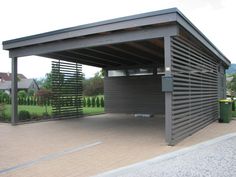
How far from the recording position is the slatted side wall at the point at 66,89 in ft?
39.8

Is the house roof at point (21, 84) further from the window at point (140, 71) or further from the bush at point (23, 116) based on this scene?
the bush at point (23, 116)

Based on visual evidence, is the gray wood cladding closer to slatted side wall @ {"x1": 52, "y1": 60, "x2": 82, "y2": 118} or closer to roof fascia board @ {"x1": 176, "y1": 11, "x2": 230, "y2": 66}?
slatted side wall @ {"x1": 52, "y1": 60, "x2": 82, "y2": 118}

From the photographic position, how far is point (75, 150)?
5992 mm

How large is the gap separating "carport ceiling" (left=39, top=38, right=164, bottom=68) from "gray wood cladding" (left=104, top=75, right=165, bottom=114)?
94 cm

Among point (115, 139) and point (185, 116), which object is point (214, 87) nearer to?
point (185, 116)

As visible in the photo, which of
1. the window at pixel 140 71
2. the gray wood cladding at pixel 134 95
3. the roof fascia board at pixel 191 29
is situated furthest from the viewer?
the window at pixel 140 71

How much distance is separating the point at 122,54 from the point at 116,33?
166 inches

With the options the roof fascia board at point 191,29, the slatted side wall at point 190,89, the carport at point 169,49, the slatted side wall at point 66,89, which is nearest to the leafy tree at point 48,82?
the slatted side wall at point 66,89

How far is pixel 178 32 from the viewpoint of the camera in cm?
641

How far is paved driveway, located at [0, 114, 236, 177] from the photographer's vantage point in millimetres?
4625

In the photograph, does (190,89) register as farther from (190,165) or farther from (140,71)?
(140,71)

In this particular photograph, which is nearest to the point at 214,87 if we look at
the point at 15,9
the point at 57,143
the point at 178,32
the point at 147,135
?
the point at 147,135

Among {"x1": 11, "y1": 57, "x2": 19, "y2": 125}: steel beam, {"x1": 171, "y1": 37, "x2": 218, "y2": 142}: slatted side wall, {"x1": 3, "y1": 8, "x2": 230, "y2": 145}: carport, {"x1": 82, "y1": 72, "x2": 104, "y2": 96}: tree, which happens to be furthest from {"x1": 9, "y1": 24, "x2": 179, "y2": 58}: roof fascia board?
{"x1": 82, "y1": 72, "x2": 104, "y2": 96}: tree

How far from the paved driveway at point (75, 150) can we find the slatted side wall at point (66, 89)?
3.53 m
